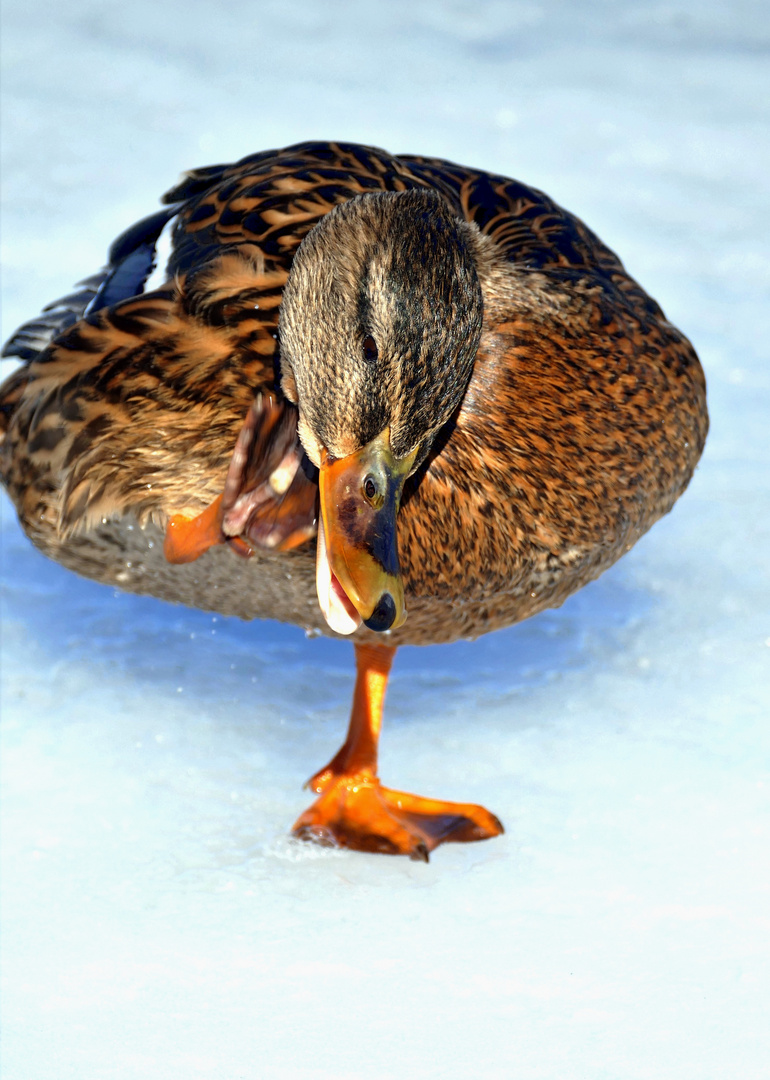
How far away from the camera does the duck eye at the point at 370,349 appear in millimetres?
1939

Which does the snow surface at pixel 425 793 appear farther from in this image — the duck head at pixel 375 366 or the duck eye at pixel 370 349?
the duck eye at pixel 370 349

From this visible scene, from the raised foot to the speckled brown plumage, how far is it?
37 centimetres

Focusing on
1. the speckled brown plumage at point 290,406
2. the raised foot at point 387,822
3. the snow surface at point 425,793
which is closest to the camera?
the snow surface at point 425,793

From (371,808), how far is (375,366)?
4.12 ft

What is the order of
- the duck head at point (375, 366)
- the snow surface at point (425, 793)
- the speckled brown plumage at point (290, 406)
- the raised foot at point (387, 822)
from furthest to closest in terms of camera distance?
the raised foot at point (387, 822) < the speckled brown plumage at point (290, 406) < the snow surface at point (425, 793) < the duck head at point (375, 366)

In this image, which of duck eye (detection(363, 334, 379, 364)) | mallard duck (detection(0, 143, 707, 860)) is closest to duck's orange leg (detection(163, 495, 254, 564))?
mallard duck (detection(0, 143, 707, 860))

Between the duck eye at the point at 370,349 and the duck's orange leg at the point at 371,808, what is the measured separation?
1165 mm

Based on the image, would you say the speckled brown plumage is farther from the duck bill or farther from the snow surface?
the snow surface

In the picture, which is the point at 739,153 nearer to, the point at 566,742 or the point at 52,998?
the point at 566,742

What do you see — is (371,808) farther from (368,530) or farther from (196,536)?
(368,530)

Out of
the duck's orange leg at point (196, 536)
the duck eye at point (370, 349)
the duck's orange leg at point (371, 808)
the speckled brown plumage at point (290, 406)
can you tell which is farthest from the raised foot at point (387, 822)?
the duck eye at point (370, 349)

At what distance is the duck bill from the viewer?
1962mm

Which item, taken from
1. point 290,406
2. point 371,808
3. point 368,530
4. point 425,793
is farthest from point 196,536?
point 425,793

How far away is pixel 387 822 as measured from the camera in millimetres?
2877
